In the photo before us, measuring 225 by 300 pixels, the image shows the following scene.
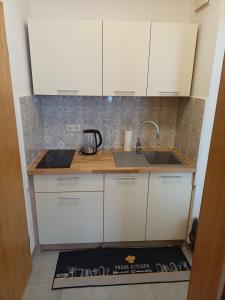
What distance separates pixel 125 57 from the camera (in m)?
1.73

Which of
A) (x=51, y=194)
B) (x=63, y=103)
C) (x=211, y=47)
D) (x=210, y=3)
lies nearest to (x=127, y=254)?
(x=51, y=194)

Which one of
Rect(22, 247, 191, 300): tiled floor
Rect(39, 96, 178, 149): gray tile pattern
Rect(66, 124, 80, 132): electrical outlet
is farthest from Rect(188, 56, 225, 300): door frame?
Rect(66, 124, 80, 132): electrical outlet

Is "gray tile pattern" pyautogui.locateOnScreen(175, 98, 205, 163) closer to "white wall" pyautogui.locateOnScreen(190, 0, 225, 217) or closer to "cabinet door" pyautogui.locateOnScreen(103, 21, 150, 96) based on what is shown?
"white wall" pyautogui.locateOnScreen(190, 0, 225, 217)

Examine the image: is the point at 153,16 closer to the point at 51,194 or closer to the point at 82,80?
the point at 82,80

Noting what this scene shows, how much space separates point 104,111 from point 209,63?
102 centimetres

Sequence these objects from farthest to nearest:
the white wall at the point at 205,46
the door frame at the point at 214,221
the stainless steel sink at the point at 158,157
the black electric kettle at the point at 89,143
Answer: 1. the stainless steel sink at the point at 158,157
2. the black electric kettle at the point at 89,143
3. the white wall at the point at 205,46
4. the door frame at the point at 214,221

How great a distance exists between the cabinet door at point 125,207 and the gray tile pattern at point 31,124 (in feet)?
2.27

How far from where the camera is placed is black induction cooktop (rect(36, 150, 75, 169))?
1.79 m

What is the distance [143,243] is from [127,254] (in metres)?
0.20

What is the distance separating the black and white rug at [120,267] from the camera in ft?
5.60

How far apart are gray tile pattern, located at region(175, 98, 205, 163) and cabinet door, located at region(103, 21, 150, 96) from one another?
447 millimetres

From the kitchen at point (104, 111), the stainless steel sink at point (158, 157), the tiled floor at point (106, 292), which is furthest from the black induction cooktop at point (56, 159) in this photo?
the tiled floor at point (106, 292)

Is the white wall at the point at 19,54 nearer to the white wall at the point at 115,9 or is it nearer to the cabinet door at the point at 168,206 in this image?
the white wall at the point at 115,9

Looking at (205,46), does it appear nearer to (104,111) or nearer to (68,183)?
(104,111)
